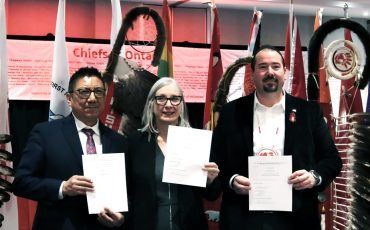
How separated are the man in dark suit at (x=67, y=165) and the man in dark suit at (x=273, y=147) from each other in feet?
2.03

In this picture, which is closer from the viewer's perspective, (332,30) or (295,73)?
(332,30)

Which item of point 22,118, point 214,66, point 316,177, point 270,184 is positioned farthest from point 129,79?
point 22,118

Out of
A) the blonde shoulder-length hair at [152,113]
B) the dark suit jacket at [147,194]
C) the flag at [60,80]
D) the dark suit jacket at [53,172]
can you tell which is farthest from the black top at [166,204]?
the flag at [60,80]

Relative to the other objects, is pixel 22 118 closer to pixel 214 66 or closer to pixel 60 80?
pixel 60 80

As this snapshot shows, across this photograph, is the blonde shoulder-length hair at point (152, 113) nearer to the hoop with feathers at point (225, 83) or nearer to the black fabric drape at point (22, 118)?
the hoop with feathers at point (225, 83)

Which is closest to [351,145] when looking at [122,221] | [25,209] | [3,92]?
[122,221]

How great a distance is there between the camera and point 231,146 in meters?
2.75

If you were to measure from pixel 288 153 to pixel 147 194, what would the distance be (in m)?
0.79

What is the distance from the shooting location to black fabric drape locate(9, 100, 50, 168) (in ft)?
16.8

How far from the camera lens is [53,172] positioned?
2.53 meters

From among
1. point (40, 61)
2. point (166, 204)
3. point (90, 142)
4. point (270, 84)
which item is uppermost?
point (40, 61)

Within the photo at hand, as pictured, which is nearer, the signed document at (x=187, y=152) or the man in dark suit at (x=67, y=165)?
the man in dark suit at (x=67, y=165)

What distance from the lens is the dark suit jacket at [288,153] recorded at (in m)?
2.65

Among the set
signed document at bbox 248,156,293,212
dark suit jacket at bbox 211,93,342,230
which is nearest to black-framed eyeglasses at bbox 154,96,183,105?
dark suit jacket at bbox 211,93,342,230
